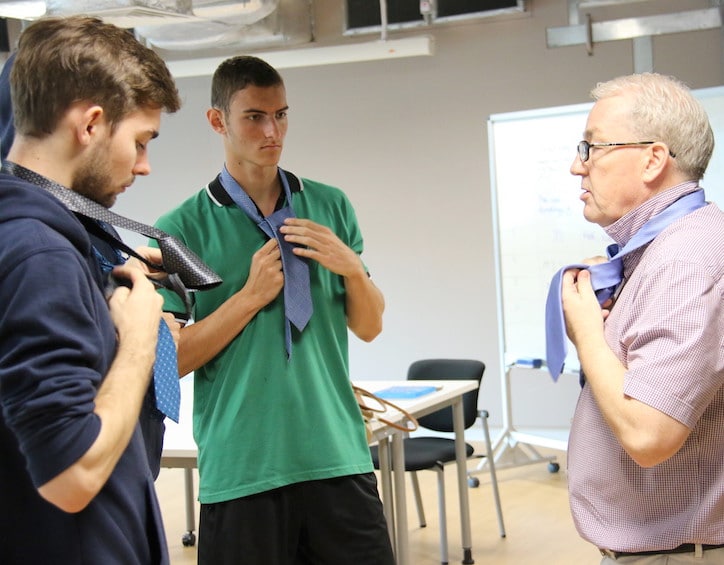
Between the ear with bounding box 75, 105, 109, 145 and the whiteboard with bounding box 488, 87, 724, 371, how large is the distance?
4.34m

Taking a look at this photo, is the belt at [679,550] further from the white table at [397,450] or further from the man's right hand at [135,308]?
the white table at [397,450]

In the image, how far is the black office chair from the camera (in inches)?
173

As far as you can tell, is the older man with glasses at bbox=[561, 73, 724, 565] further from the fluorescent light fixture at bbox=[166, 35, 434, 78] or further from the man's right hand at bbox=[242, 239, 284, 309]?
the fluorescent light fixture at bbox=[166, 35, 434, 78]

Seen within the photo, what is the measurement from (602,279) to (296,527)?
0.95m

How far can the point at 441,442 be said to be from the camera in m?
4.63

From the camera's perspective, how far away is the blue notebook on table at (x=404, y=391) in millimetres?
3986

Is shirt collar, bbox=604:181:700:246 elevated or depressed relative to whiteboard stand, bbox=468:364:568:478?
elevated

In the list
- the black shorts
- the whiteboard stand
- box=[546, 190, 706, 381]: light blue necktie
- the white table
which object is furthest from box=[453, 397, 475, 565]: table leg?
box=[546, 190, 706, 381]: light blue necktie

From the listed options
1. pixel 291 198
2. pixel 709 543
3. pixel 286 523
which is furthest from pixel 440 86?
pixel 709 543

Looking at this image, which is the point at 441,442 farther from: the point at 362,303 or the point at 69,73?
the point at 69,73

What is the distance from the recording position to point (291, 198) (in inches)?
95.9

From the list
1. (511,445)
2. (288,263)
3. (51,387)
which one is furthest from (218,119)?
(511,445)

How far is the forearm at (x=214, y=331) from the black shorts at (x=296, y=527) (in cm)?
34

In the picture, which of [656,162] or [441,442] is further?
[441,442]
